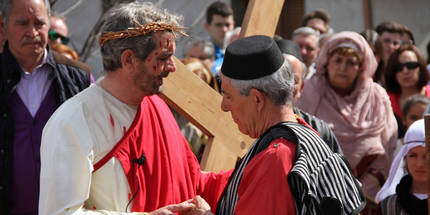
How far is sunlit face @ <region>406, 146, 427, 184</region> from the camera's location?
14.8 feet

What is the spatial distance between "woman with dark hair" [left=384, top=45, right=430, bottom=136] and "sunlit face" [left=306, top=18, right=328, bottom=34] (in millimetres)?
1315

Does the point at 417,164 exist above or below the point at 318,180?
below

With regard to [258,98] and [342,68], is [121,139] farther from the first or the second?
[342,68]

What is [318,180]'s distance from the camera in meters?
2.88

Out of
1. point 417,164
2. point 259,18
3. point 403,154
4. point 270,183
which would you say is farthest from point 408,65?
point 270,183

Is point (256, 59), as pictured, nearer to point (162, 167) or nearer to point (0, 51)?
point (162, 167)

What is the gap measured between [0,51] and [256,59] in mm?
1969

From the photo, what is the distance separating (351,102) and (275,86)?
2.80 m

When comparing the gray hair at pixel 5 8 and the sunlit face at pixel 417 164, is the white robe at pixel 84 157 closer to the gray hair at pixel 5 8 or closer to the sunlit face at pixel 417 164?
the gray hair at pixel 5 8

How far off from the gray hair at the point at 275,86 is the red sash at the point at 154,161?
0.56 meters

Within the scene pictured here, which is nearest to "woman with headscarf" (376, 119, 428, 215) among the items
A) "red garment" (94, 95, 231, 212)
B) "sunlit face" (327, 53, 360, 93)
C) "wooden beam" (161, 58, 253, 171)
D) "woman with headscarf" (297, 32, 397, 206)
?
"woman with headscarf" (297, 32, 397, 206)

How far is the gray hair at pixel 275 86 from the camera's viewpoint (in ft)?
9.81

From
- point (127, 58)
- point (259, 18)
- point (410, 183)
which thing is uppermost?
point (259, 18)

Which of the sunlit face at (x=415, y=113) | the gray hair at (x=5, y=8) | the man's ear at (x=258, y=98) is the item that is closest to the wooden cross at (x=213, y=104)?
the gray hair at (x=5, y=8)
